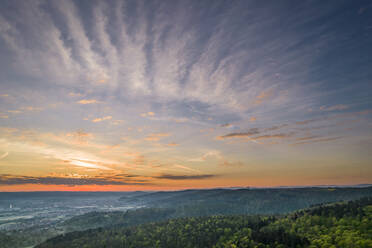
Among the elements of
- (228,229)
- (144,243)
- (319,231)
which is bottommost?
(144,243)

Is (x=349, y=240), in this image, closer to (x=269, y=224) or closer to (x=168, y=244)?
(x=269, y=224)

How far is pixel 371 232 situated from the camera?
124688mm

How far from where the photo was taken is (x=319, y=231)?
14788 cm

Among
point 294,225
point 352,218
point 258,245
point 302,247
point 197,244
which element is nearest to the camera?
point 302,247

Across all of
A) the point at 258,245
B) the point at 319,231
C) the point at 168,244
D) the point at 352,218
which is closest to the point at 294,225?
the point at 319,231

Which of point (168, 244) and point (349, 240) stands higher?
point (349, 240)

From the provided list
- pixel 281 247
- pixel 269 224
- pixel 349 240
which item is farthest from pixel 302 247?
pixel 269 224

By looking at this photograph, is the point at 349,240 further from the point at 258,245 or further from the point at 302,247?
the point at 258,245

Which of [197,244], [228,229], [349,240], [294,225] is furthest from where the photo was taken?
[228,229]

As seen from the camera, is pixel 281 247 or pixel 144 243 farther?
pixel 144 243

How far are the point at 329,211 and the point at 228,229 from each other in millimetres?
84101

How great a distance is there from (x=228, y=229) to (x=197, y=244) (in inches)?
1260

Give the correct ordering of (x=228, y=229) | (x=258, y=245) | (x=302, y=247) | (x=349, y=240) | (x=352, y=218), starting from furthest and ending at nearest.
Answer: (x=228, y=229), (x=352, y=218), (x=258, y=245), (x=302, y=247), (x=349, y=240)

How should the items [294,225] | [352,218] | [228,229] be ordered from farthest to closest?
[228,229], [294,225], [352,218]
